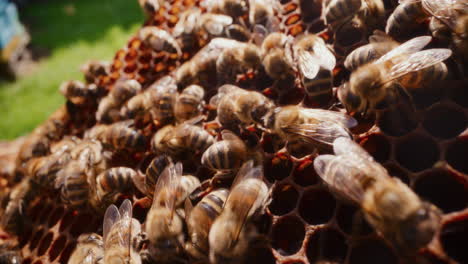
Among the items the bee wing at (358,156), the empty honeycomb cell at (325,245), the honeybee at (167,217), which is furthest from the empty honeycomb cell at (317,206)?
the honeybee at (167,217)

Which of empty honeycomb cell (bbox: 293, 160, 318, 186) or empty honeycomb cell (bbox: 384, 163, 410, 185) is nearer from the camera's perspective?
empty honeycomb cell (bbox: 384, 163, 410, 185)

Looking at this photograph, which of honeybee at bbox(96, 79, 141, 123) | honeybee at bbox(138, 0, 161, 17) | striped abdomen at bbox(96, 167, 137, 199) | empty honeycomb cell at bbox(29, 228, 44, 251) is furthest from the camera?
honeybee at bbox(138, 0, 161, 17)

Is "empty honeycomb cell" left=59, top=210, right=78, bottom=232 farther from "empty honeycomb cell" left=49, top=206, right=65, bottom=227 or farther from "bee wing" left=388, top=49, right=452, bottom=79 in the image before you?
"bee wing" left=388, top=49, right=452, bottom=79

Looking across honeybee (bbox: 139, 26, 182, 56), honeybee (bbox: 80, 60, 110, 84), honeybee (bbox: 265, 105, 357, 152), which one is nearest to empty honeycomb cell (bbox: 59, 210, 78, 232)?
honeybee (bbox: 80, 60, 110, 84)

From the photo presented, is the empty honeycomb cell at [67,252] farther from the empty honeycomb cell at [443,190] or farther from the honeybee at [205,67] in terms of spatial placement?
the empty honeycomb cell at [443,190]

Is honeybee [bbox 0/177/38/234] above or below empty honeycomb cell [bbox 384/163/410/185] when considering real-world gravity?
below

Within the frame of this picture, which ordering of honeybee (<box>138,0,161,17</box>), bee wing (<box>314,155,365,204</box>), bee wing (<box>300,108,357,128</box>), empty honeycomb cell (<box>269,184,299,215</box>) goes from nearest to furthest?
1. bee wing (<box>314,155,365,204</box>)
2. bee wing (<box>300,108,357,128</box>)
3. empty honeycomb cell (<box>269,184,299,215</box>)
4. honeybee (<box>138,0,161,17</box>)
